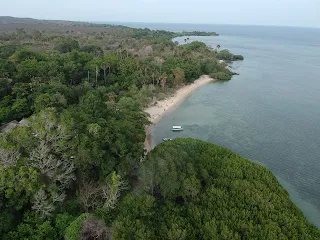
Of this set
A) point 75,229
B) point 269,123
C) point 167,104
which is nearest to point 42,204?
point 75,229

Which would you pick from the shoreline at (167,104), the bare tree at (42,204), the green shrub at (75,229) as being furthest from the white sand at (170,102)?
the green shrub at (75,229)

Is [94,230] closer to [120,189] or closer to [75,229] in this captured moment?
[75,229]

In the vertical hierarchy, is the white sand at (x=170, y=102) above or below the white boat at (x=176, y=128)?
above

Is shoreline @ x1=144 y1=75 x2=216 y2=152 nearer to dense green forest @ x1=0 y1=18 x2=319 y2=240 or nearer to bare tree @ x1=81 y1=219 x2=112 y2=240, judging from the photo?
dense green forest @ x1=0 y1=18 x2=319 y2=240

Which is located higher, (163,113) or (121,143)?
(121,143)

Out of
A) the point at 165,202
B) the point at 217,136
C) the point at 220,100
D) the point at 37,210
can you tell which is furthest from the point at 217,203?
the point at 220,100

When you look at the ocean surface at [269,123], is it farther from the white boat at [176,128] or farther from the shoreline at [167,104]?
the shoreline at [167,104]

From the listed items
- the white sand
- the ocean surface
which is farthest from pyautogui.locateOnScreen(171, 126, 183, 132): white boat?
the white sand

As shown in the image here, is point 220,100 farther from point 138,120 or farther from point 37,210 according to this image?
point 37,210
